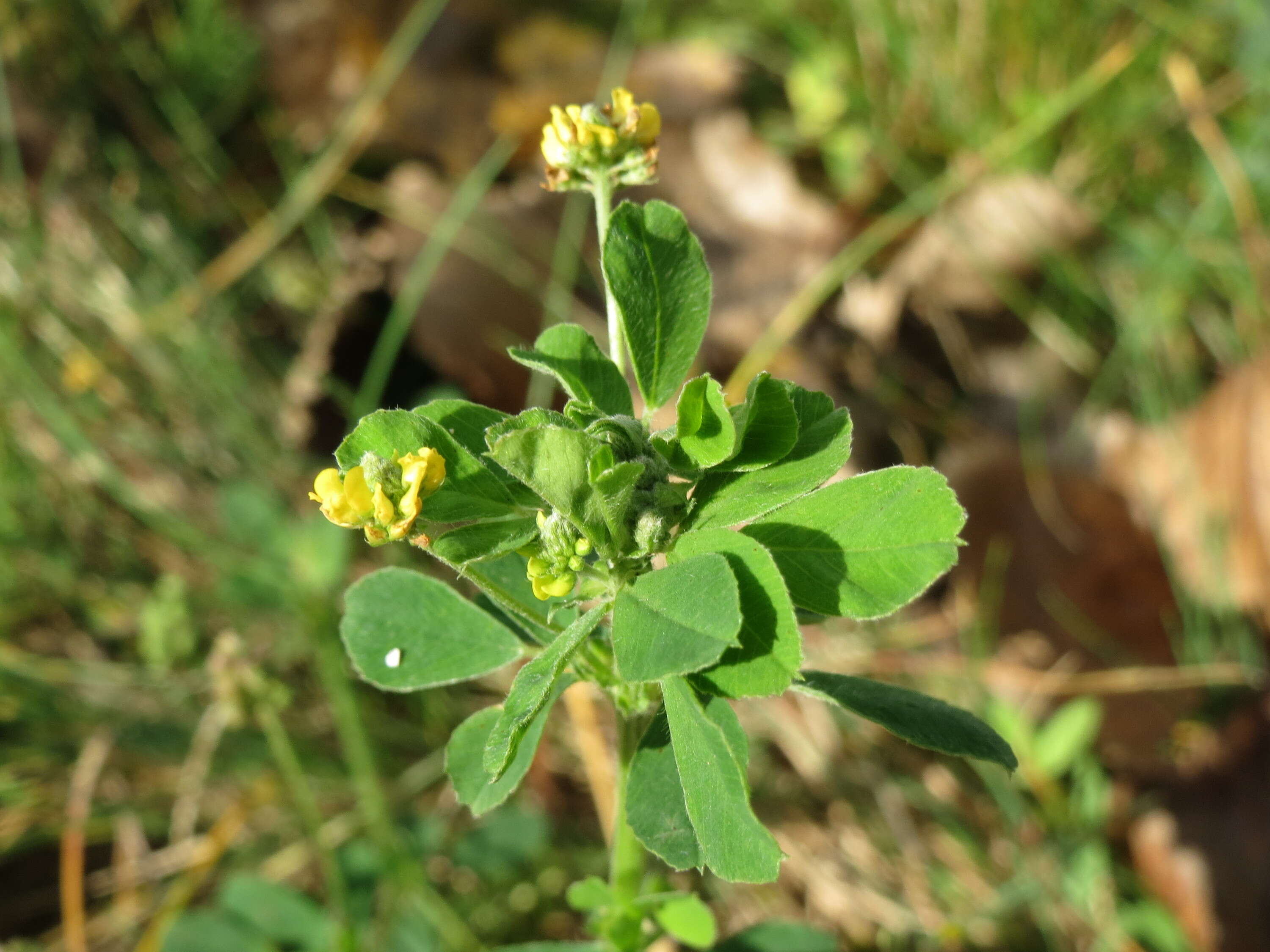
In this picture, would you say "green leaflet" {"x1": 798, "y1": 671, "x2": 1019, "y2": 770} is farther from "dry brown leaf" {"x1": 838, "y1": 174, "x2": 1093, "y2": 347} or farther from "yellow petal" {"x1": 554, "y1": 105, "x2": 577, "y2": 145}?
"dry brown leaf" {"x1": 838, "y1": 174, "x2": 1093, "y2": 347}

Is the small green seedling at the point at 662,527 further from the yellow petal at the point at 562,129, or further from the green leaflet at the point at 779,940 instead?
the green leaflet at the point at 779,940

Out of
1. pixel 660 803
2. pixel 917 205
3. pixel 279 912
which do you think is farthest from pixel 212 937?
pixel 917 205

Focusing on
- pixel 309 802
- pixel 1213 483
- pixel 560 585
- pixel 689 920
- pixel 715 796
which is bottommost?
pixel 309 802

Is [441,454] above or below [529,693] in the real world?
above

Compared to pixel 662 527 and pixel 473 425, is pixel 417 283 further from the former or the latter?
pixel 662 527

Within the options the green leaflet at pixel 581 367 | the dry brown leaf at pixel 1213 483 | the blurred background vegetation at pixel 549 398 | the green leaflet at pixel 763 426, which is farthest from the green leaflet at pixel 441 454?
the dry brown leaf at pixel 1213 483

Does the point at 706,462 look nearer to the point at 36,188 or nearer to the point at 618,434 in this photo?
the point at 618,434
